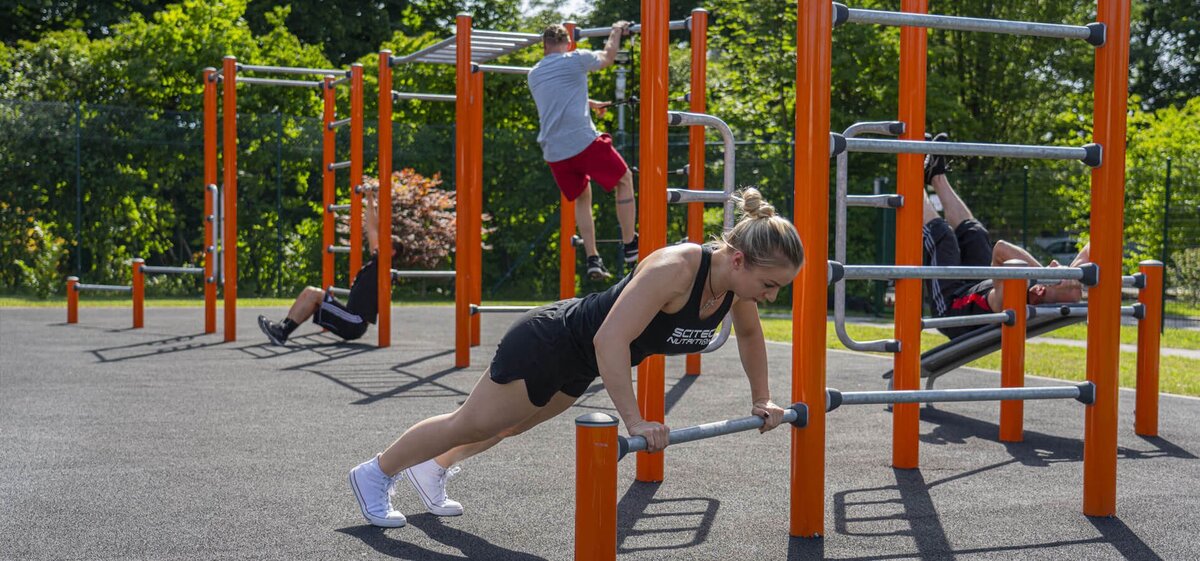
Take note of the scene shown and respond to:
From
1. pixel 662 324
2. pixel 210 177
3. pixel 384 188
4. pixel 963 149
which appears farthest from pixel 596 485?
pixel 210 177

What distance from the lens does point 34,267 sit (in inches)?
529

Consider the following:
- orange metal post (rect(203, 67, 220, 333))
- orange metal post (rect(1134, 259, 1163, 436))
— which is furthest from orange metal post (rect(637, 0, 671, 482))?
orange metal post (rect(203, 67, 220, 333))

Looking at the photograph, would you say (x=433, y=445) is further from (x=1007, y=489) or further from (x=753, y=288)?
(x=1007, y=489)

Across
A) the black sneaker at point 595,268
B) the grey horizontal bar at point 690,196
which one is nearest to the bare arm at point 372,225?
the black sneaker at point 595,268

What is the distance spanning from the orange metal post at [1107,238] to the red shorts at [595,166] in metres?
2.66

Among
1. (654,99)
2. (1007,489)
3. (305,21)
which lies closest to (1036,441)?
(1007,489)

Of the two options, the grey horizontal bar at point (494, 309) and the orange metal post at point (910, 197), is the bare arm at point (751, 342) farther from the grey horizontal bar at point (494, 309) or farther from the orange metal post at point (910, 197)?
the grey horizontal bar at point (494, 309)

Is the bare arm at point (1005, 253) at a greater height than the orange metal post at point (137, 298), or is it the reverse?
the bare arm at point (1005, 253)

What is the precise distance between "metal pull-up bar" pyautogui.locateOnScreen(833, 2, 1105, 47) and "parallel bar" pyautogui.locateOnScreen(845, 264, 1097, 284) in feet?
2.29

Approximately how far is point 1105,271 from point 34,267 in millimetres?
12935

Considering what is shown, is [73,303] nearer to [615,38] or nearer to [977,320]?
[615,38]

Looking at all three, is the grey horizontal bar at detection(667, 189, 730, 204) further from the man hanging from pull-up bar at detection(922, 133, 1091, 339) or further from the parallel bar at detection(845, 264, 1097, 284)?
the man hanging from pull-up bar at detection(922, 133, 1091, 339)

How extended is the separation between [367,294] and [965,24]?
5.70 meters

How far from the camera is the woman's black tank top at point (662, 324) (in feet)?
A: 9.59
